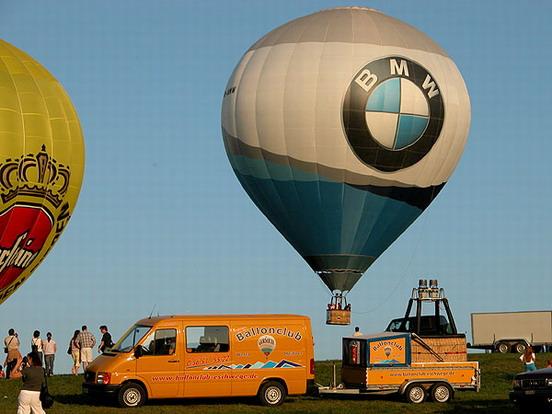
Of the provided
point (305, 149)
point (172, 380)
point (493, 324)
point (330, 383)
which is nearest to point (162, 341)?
point (172, 380)

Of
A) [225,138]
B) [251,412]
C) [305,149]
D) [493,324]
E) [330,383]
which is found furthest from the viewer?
[493,324]

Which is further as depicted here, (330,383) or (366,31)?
(366,31)

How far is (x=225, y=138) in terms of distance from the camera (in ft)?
183

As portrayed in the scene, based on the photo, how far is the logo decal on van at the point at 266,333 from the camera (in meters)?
35.9

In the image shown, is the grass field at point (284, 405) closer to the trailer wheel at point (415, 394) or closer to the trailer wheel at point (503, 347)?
the trailer wheel at point (415, 394)

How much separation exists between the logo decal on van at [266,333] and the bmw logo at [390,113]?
16.9 metres

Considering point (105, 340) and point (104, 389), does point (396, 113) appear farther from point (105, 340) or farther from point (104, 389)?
point (104, 389)

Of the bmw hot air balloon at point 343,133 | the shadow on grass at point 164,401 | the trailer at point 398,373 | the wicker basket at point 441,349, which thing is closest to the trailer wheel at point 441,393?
the trailer at point 398,373

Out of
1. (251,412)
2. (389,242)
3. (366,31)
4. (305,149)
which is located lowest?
(251,412)

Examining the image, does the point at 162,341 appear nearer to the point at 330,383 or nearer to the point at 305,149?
the point at 330,383

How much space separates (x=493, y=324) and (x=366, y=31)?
23053mm

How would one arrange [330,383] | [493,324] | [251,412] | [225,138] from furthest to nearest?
1. [493,324]
2. [225,138]
3. [330,383]
4. [251,412]

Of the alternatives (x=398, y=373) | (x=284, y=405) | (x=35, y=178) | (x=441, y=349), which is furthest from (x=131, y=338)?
(x=441, y=349)

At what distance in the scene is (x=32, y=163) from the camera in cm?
4231
